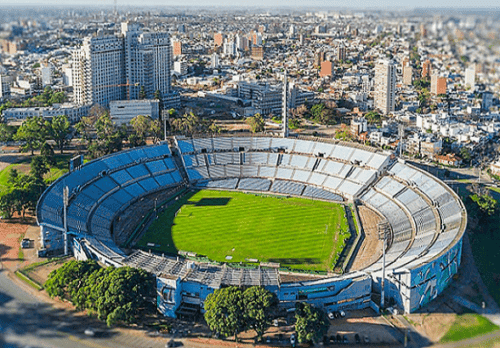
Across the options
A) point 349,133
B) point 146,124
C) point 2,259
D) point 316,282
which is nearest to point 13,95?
point 146,124

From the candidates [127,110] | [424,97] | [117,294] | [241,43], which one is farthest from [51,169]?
[241,43]

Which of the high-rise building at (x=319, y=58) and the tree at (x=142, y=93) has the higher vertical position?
the high-rise building at (x=319, y=58)

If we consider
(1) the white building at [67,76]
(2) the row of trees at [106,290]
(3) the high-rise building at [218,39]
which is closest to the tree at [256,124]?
(1) the white building at [67,76]

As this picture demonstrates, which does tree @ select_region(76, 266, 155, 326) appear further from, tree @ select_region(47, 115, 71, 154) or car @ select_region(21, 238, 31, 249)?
tree @ select_region(47, 115, 71, 154)

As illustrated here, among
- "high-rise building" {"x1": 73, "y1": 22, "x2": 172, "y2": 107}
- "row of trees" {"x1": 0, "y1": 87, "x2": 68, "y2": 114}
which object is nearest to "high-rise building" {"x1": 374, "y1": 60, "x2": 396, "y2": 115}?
"high-rise building" {"x1": 73, "y1": 22, "x2": 172, "y2": 107}

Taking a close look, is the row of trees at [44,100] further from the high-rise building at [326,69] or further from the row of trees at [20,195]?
the high-rise building at [326,69]

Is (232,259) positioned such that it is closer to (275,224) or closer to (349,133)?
(275,224)

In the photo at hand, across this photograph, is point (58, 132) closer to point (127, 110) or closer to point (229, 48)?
point (127, 110)
